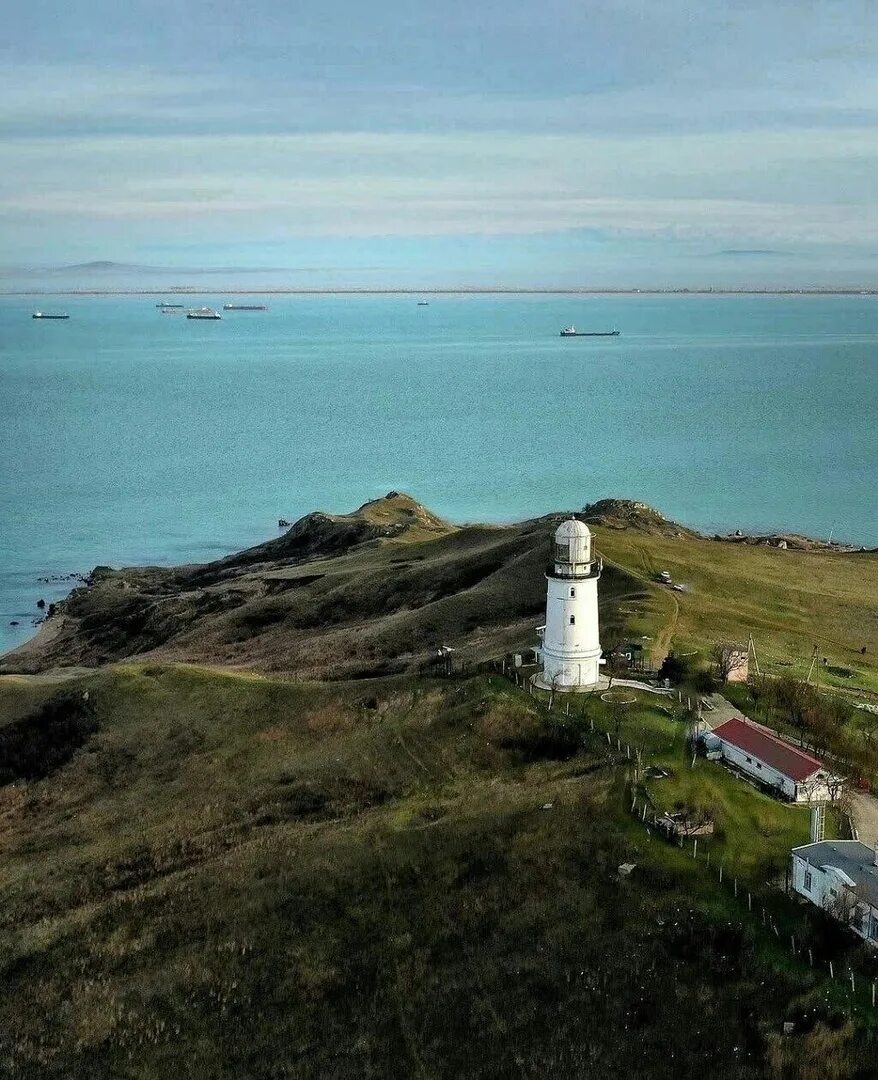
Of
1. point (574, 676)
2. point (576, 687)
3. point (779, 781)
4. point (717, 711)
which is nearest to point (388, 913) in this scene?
point (779, 781)

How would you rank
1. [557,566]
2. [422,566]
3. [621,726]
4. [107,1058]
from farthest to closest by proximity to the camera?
[422,566] → [557,566] → [621,726] → [107,1058]

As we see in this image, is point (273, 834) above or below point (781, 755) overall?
below

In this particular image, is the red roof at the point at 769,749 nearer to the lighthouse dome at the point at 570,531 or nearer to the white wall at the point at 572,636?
the white wall at the point at 572,636

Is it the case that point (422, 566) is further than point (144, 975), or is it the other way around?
point (422, 566)

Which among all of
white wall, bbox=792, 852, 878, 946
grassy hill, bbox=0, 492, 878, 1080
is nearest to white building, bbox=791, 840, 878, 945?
white wall, bbox=792, 852, 878, 946

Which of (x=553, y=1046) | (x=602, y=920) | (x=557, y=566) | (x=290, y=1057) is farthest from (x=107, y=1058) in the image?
(x=557, y=566)

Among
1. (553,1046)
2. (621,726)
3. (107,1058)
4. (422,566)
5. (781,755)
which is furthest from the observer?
(422,566)

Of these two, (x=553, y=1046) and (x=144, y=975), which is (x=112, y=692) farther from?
(x=553, y=1046)

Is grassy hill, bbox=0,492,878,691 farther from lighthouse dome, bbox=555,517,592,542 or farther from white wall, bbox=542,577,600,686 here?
lighthouse dome, bbox=555,517,592,542
